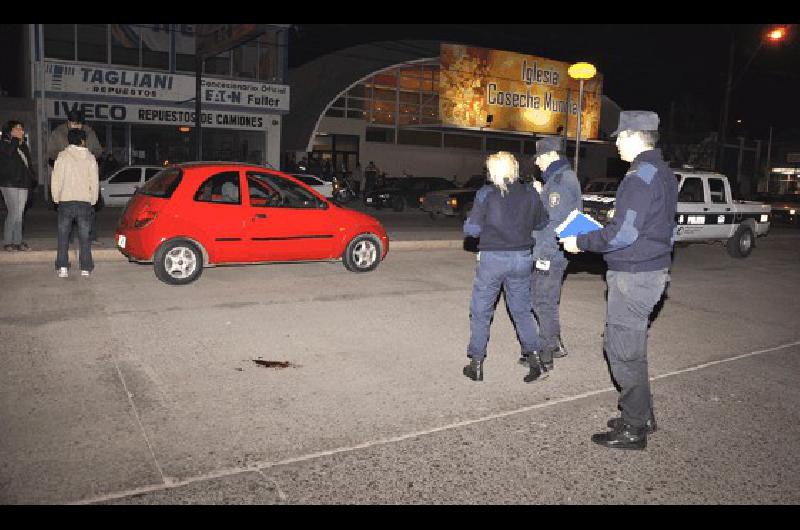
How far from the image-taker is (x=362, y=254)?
33.9ft

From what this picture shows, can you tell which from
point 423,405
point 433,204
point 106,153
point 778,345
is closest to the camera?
point 423,405

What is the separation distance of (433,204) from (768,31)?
10.9 metres

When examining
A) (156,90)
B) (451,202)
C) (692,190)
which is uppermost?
(156,90)

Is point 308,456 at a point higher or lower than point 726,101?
lower

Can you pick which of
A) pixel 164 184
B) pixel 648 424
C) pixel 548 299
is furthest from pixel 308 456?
pixel 164 184

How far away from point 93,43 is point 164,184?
20.2 metres

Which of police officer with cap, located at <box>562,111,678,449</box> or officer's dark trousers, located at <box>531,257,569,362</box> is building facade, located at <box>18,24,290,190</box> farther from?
police officer with cap, located at <box>562,111,678,449</box>

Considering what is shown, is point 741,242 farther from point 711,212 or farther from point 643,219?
point 643,219

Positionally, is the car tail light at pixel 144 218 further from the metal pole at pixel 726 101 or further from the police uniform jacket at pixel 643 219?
the metal pole at pixel 726 101

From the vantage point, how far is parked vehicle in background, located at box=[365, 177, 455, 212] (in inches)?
976

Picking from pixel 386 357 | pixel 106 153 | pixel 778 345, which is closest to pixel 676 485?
pixel 386 357

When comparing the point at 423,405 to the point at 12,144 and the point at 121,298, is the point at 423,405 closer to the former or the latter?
the point at 121,298

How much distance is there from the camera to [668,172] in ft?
13.2

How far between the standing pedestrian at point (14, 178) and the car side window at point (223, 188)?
341cm
